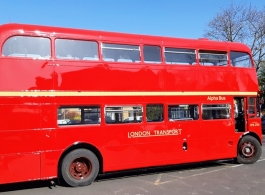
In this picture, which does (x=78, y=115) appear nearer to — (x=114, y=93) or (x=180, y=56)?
(x=114, y=93)

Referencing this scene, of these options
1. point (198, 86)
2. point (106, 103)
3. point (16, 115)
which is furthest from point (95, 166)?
point (198, 86)

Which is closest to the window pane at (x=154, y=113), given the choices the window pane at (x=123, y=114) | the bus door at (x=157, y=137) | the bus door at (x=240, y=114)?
the bus door at (x=157, y=137)

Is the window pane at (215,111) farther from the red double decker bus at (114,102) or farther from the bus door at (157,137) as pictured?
the bus door at (157,137)

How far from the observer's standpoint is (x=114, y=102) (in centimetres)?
833

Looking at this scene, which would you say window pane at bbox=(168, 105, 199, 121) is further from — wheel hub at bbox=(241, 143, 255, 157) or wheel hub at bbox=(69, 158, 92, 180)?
wheel hub at bbox=(69, 158, 92, 180)

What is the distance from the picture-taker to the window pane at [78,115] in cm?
773

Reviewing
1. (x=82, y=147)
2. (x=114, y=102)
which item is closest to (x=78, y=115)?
(x=82, y=147)

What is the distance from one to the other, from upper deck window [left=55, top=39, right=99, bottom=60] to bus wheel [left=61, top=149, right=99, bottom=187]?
7.72ft

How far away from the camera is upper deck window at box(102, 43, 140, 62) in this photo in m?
8.37

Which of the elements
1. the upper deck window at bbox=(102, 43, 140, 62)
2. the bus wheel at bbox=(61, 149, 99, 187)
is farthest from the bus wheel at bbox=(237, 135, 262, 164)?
the bus wheel at bbox=(61, 149, 99, 187)

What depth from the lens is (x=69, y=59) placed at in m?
7.87

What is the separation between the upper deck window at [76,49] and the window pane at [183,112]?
2.70 meters

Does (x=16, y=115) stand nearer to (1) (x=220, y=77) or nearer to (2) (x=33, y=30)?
(2) (x=33, y=30)

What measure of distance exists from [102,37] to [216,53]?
382 cm
